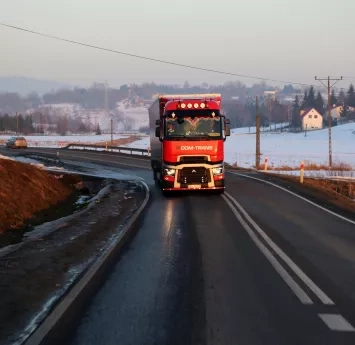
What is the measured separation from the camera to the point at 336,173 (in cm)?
3750

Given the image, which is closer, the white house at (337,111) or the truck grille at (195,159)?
the truck grille at (195,159)

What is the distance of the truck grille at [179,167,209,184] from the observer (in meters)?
20.2

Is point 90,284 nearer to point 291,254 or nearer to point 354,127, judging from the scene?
point 291,254

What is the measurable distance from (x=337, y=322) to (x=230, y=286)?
77.3 inches

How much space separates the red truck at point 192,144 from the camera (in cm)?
2012

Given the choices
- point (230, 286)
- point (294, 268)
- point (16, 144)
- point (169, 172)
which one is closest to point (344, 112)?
point (16, 144)

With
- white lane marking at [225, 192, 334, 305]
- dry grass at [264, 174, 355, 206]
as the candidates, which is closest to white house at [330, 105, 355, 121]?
dry grass at [264, 174, 355, 206]

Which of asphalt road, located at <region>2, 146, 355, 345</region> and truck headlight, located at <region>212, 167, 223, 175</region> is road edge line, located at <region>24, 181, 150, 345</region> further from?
truck headlight, located at <region>212, 167, 223, 175</region>

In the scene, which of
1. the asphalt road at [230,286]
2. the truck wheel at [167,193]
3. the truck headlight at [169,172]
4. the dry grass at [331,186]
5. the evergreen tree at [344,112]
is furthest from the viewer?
the evergreen tree at [344,112]

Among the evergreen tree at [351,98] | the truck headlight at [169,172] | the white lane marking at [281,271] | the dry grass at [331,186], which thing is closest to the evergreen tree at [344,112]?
the evergreen tree at [351,98]

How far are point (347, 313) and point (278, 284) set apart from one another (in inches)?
59.0

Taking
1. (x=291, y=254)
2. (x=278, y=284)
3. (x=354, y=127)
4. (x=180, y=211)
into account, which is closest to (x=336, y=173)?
(x=180, y=211)

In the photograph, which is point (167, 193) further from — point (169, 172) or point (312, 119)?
point (312, 119)

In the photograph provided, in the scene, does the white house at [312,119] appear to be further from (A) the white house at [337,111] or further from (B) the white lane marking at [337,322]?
(B) the white lane marking at [337,322]
